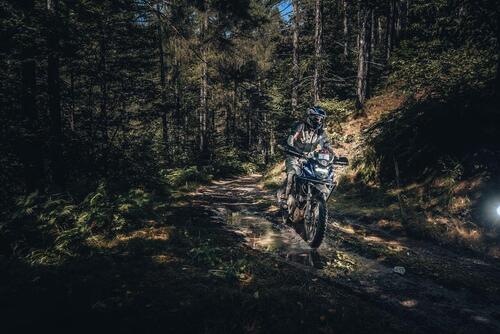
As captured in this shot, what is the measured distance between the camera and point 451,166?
880 cm

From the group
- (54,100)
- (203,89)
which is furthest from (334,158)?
(203,89)

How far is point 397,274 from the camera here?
529 cm

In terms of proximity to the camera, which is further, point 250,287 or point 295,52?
point 295,52

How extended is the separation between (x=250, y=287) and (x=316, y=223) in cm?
255

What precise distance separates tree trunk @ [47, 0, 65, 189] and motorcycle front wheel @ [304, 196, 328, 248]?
6749 mm

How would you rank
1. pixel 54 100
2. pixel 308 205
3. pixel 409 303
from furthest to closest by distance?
pixel 54 100 → pixel 308 205 → pixel 409 303

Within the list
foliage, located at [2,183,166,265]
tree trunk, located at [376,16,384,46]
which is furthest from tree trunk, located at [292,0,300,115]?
tree trunk, located at [376,16,384,46]

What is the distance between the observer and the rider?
7570 mm

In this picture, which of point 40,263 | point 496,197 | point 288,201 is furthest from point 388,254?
point 40,263

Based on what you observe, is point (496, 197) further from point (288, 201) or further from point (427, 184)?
point (288, 201)

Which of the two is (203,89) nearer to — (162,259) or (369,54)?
(369,54)

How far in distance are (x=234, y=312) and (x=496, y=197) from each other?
668 cm

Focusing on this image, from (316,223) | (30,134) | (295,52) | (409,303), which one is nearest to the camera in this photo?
(409,303)

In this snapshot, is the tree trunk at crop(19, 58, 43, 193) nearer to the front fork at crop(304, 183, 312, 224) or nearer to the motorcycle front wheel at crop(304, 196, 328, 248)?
the front fork at crop(304, 183, 312, 224)
